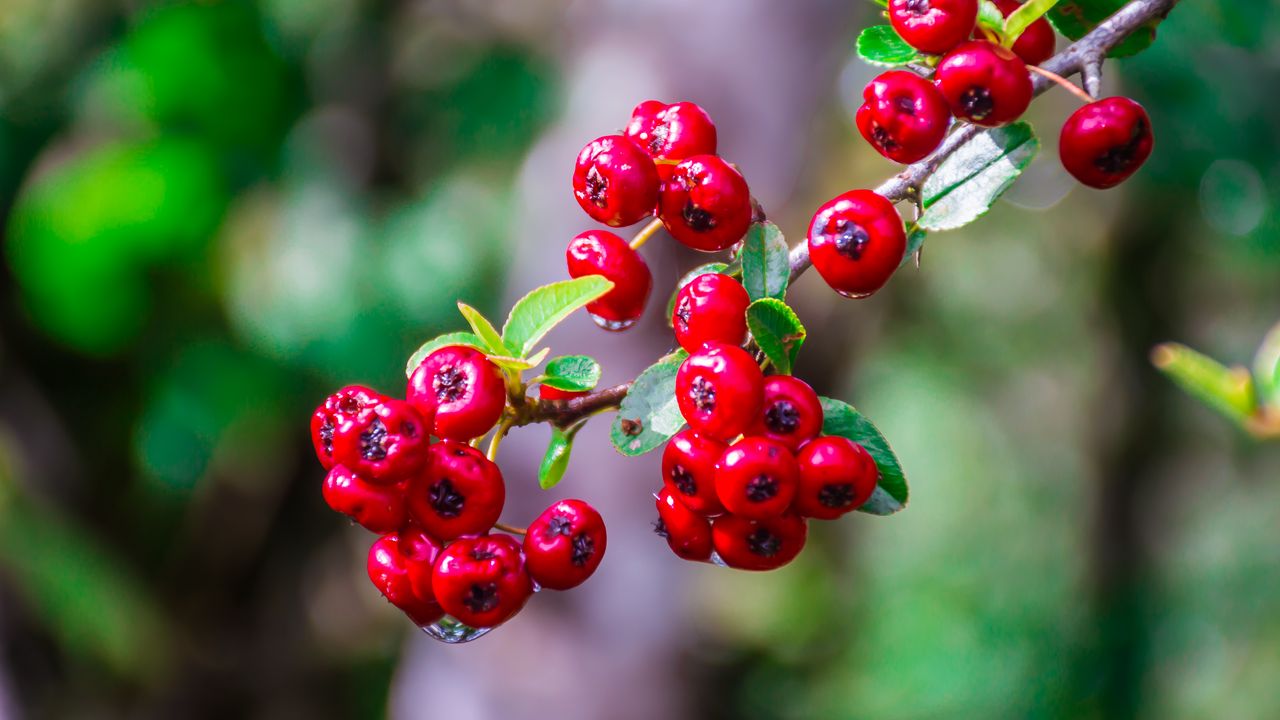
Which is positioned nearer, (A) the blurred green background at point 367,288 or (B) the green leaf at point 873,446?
(B) the green leaf at point 873,446

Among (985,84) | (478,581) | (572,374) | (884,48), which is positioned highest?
(884,48)

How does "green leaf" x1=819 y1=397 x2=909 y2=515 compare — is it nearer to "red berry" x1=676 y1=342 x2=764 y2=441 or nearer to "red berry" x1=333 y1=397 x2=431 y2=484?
"red berry" x1=676 y1=342 x2=764 y2=441

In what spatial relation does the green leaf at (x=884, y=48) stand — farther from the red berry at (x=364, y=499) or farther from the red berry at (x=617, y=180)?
the red berry at (x=364, y=499)

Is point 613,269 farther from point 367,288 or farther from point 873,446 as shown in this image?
point 367,288

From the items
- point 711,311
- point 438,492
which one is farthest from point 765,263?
point 438,492

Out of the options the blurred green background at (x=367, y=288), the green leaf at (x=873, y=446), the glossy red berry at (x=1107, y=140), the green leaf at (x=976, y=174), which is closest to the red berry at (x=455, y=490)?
the green leaf at (x=873, y=446)

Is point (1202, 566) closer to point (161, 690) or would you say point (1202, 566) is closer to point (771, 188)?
point (771, 188)
